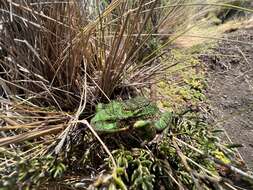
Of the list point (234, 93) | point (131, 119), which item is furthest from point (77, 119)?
point (234, 93)

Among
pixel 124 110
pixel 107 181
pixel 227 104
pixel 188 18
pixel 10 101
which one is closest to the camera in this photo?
pixel 107 181

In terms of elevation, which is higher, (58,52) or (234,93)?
(58,52)

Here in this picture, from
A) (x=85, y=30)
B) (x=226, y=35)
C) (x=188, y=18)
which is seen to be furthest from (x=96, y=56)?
(x=188, y=18)

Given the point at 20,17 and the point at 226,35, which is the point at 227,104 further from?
the point at 20,17

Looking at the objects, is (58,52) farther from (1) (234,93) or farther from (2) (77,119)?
(1) (234,93)

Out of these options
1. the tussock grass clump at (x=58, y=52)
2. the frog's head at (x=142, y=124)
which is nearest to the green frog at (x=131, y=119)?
the frog's head at (x=142, y=124)

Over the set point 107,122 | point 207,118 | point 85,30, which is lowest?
point 207,118
